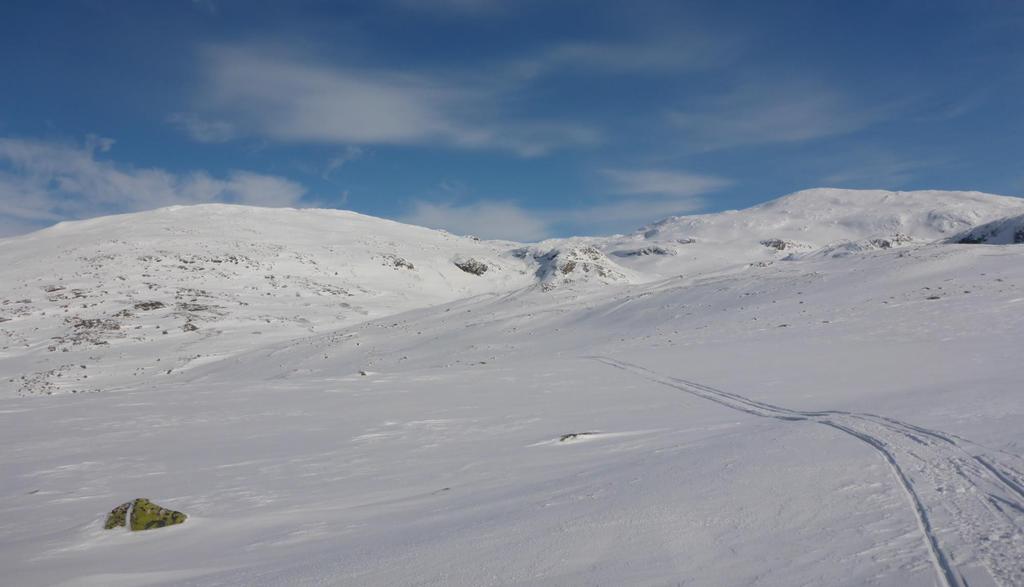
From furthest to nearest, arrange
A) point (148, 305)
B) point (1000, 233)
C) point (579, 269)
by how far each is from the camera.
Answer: point (579, 269) → point (148, 305) → point (1000, 233)

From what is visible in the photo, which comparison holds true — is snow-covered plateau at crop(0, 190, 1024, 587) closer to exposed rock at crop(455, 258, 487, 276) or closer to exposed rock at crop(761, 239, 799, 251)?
exposed rock at crop(455, 258, 487, 276)

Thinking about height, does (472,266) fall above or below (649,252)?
below

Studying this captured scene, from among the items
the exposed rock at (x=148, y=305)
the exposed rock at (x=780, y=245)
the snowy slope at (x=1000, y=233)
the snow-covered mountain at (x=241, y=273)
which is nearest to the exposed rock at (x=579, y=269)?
the snow-covered mountain at (x=241, y=273)

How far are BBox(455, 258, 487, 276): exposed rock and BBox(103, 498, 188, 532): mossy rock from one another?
64177 millimetres

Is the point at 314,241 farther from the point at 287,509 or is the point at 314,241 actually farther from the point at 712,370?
the point at 287,509

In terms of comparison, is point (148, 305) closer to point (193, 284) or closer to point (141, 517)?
point (193, 284)

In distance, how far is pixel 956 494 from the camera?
5.23m

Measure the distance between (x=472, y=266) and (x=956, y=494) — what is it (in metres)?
68.2

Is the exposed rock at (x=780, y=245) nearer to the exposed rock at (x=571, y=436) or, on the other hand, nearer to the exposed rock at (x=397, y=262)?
the exposed rock at (x=397, y=262)

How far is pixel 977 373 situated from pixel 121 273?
59.4m

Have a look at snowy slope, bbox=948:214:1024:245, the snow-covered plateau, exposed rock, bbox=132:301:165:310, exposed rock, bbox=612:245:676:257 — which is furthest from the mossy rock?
exposed rock, bbox=612:245:676:257

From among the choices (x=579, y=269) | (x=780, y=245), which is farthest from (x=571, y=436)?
(x=780, y=245)

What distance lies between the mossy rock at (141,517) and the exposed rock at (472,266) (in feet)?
211

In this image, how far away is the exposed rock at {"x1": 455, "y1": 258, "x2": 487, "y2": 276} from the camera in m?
71.9
